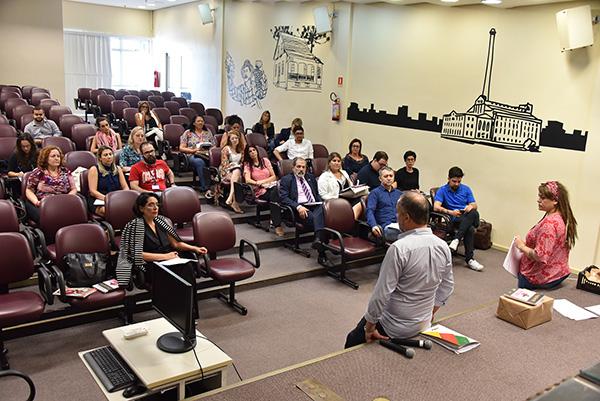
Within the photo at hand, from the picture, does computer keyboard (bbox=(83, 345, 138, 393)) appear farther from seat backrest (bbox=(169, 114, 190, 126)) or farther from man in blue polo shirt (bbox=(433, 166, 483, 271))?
seat backrest (bbox=(169, 114, 190, 126))

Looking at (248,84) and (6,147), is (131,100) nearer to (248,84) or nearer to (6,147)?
(248,84)

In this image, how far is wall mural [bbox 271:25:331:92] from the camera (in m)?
9.93

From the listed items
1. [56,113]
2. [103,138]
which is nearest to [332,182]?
[103,138]

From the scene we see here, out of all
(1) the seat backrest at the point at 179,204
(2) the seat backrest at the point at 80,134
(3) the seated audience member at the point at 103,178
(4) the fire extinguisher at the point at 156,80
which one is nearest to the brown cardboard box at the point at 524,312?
(1) the seat backrest at the point at 179,204

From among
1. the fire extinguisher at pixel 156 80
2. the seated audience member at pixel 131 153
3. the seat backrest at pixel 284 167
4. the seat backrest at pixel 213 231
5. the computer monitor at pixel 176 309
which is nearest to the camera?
the computer monitor at pixel 176 309

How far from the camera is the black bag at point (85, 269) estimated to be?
13.4 ft

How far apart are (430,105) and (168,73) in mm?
10301

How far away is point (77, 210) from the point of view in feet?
16.5

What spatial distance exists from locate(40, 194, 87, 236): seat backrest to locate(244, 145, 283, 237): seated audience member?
7.90 feet

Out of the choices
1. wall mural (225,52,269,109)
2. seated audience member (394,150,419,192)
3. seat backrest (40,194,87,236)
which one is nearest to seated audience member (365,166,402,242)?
seated audience member (394,150,419,192)

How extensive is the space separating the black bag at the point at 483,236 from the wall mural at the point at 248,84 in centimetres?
613

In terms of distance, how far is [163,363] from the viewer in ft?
8.44

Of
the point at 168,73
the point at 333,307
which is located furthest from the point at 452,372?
the point at 168,73

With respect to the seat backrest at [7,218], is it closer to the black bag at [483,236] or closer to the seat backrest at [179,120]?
the seat backrest at [179,120]
